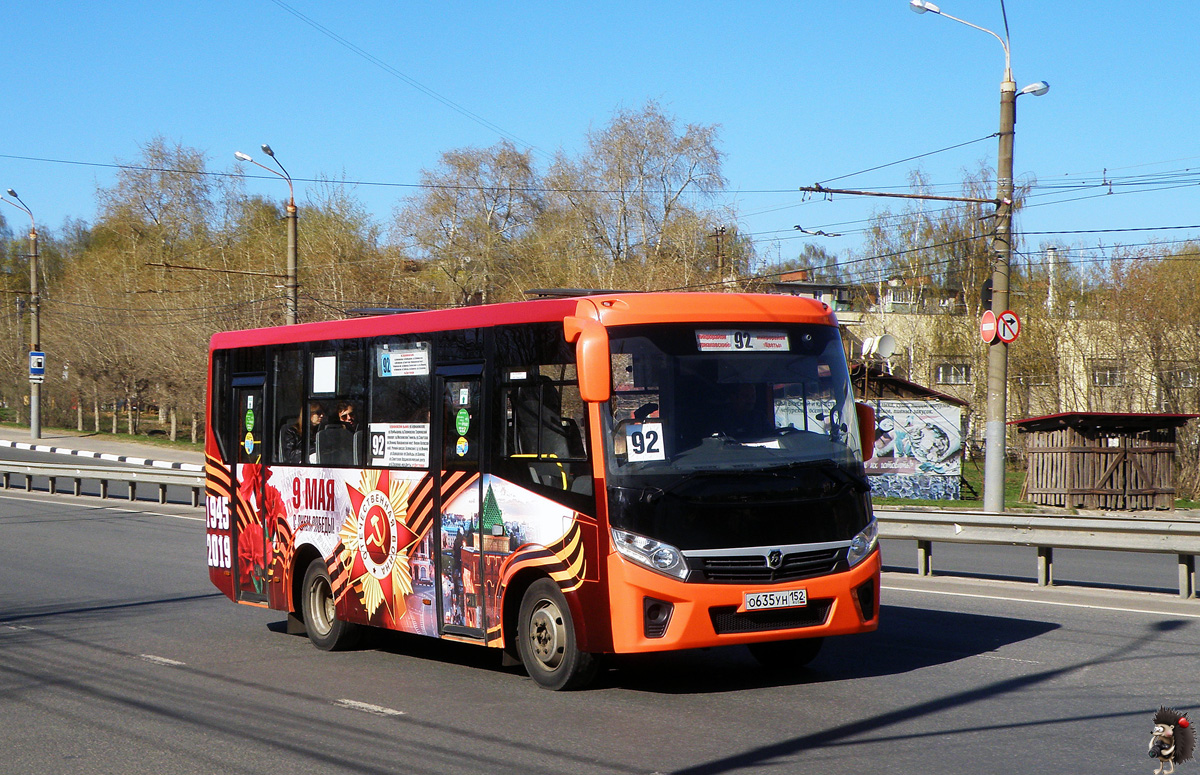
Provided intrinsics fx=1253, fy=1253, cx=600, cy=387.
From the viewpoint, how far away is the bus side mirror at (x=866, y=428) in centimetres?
866

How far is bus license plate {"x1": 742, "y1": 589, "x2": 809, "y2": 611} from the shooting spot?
782cm

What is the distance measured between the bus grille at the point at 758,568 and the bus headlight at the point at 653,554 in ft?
0.29

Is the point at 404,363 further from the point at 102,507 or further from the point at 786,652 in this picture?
the point at 102,507

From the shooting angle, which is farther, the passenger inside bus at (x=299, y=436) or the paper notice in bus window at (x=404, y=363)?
the passenger inside bus at (x=299, y=436)

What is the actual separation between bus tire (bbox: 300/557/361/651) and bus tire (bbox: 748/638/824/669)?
3519 mm

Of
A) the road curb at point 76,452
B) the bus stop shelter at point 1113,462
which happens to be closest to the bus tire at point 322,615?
the bus stop shelter at point 1113,462

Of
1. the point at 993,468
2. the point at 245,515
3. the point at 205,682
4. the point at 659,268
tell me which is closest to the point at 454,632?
the point at 205,682

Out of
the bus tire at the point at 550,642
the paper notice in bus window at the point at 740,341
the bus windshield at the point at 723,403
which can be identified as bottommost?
the bus tire at the point at 550,642

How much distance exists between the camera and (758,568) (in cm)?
789

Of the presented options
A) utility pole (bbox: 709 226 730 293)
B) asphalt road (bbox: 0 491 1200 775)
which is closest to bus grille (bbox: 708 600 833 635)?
asphalt road (bbox: 0 491 1200 775)

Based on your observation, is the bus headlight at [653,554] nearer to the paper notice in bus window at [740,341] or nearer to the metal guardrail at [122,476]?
the paper notice in bus window at [740,341]

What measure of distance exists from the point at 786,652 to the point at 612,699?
5.18 feet

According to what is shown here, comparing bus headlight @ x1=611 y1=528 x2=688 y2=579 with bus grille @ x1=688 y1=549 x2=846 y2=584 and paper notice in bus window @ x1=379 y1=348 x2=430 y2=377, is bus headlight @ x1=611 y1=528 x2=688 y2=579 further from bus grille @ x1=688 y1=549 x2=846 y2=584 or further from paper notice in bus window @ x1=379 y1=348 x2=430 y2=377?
paper notice in bus window @ x1=379 y1=348 x2=430 y2=377

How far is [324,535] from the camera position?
1059cm
